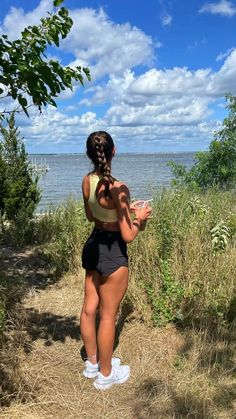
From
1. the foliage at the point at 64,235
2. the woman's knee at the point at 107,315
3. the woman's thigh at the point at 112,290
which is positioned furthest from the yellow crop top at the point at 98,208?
the foliage at the point at 64,235

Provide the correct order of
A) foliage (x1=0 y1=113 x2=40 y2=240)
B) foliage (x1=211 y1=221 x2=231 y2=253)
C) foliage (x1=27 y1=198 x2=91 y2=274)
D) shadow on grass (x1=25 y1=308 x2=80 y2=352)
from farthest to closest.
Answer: foliage (x1=0 y1=113 x2=40 y2=240), foliage (x1=27 y1=198 x2=91 y2=274), foliage (x1=211 y1=221 x2=231 y2=253), shadow on grass (x1=25 y1=308 x2=80 y2=352)

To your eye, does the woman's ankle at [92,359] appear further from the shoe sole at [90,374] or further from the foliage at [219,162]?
the foliage at [219,162]

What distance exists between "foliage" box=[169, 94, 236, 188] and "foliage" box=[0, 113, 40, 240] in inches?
127

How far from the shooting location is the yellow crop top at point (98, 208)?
3.49 metres

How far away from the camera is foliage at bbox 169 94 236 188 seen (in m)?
10.1

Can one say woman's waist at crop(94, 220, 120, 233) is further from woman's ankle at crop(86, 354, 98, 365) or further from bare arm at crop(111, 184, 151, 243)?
woman's ankle at crop(86, 354, 98, 365)

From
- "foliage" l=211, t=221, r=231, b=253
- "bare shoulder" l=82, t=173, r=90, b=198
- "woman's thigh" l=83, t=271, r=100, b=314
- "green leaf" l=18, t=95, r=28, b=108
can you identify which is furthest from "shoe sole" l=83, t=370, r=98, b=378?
"green leaf" l=18, t=95, r=28, b=108

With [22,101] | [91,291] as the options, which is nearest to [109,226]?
[91,291]

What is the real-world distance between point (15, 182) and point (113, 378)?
5.60 metres

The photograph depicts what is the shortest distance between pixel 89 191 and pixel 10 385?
5.27 feet

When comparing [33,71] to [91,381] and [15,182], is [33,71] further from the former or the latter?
[15,182]

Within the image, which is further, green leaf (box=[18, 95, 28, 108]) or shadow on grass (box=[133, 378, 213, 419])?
shadow on grass (box=[133, 378, 213, 419])

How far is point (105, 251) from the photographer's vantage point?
142 inches

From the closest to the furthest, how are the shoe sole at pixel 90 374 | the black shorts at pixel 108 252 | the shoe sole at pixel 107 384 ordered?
the black shorts at pixel 108 252 < the shoe sole at pixel 107 384 < the shoe sole at pixel 90 374
